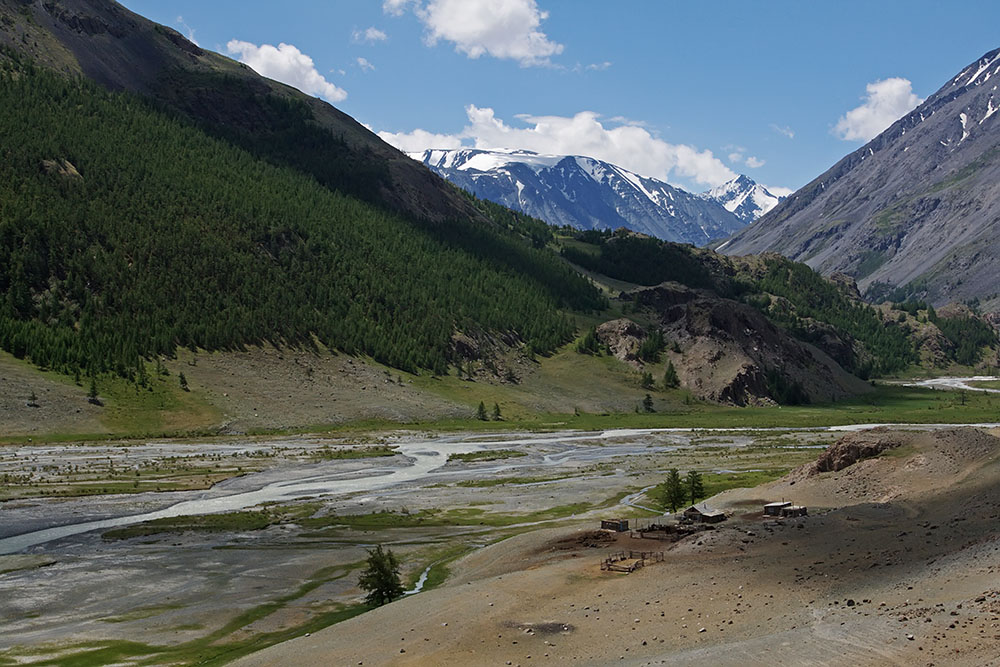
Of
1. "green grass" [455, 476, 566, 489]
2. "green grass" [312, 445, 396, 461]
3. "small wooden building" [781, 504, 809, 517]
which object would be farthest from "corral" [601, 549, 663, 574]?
"green grass" [312, 445, 396, 461]

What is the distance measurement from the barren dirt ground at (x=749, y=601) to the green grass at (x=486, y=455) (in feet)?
243

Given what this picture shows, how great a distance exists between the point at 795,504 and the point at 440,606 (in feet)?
105

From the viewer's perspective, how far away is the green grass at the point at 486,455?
13800 centimetres

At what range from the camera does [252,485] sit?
107250 mm

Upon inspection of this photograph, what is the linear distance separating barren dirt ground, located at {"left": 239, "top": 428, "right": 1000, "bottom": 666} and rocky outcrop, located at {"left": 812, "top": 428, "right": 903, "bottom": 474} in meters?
10.5

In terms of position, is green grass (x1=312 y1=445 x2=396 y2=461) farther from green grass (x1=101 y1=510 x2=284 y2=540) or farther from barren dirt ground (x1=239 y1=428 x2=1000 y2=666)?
barren dirt ground (x1=239 y1=428 x2=1000 y2=666)

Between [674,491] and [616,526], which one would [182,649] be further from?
[674,491]

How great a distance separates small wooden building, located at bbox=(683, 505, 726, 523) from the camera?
211ft

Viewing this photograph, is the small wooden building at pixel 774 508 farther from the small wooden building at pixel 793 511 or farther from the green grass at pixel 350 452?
the green grass at pixel 350 452

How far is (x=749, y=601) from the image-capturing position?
42.2 meters

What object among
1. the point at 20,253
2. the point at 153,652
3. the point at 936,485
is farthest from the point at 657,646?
the point at 20,253

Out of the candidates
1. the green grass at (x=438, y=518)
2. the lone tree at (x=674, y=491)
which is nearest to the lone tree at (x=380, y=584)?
the green grass at (x=438, y=518)

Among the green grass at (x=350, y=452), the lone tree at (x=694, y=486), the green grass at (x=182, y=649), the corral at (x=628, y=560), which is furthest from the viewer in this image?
the green grass at (x=350, y=452)

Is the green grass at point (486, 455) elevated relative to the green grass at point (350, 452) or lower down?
lower down
